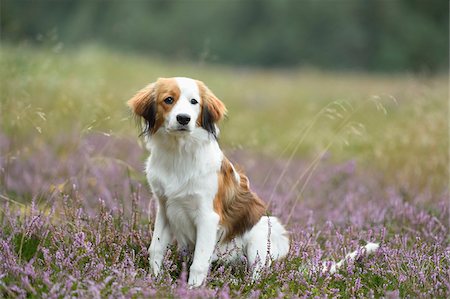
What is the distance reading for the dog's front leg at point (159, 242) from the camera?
4.23 m

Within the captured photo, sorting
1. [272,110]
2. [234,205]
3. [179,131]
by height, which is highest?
[179,131]

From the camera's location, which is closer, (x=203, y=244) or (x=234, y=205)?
(x=203, y=244)

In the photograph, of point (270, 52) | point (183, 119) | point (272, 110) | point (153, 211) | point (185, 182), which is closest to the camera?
point (183, 119)

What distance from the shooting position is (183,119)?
3.93 metres

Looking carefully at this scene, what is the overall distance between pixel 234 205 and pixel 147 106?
964 mm

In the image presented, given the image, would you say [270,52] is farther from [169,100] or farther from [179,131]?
[179,131]

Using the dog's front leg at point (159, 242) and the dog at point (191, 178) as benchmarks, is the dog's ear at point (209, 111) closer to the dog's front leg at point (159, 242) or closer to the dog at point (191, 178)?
the dog at point (191, 178)

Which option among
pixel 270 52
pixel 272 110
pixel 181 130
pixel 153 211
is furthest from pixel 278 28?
pixel 181 130

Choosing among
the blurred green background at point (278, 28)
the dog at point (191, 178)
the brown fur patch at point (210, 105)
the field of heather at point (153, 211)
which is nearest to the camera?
the field of heather at point (153, 211)

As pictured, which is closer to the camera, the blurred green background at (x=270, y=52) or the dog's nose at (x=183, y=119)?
the dog's nose at (x=183, y=119)

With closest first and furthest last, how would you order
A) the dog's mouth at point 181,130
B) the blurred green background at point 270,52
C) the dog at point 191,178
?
the dog's mouth at point 181,130 < the dog at point 191,178 < the blurred green background at point 270,52

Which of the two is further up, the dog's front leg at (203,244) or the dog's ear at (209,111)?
the dog's ear at (209,111)

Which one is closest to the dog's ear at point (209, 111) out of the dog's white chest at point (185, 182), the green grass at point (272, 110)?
the dog's white chest at point (185, 182)

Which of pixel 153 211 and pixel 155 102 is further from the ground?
pixel 155 102
